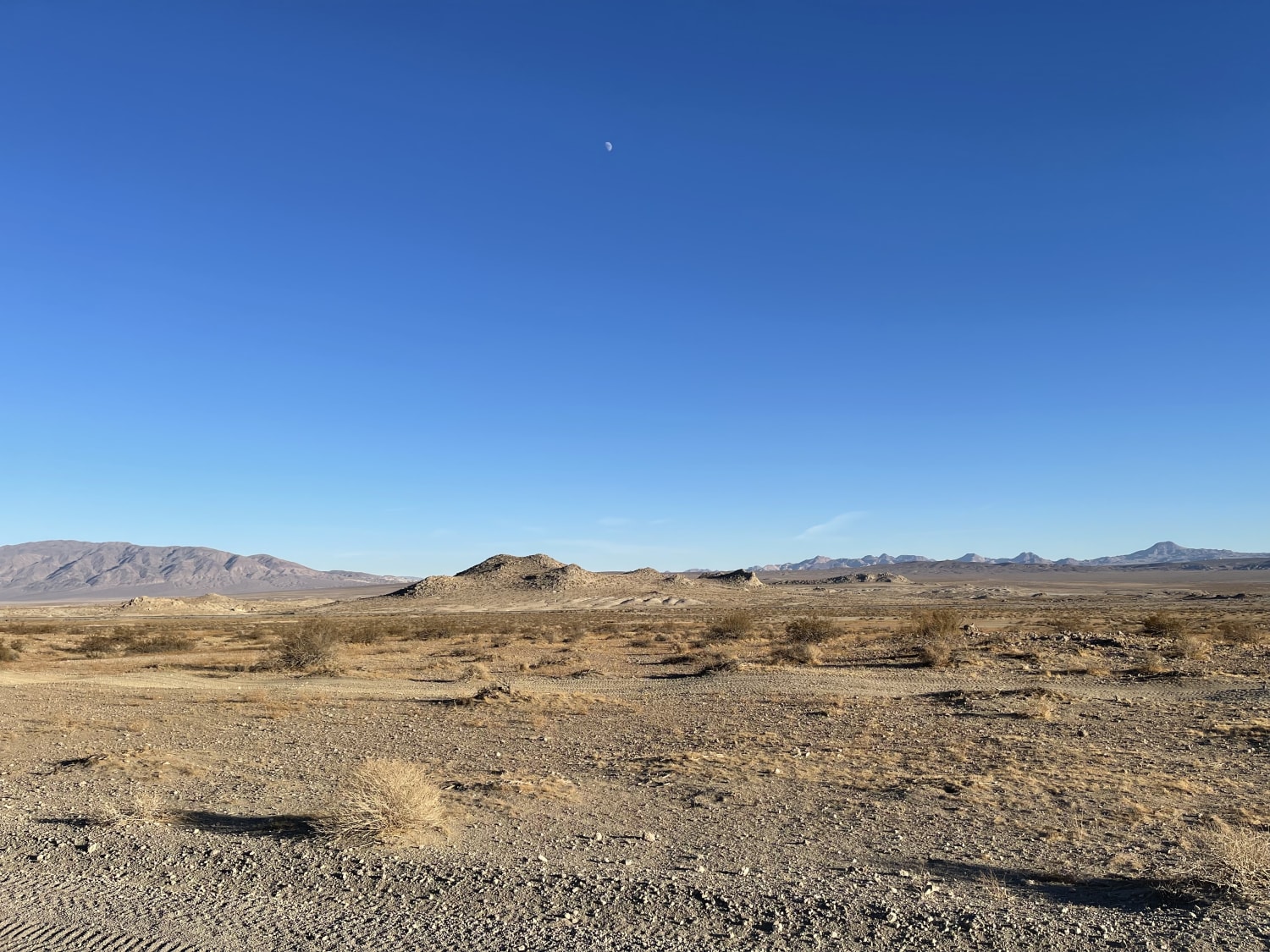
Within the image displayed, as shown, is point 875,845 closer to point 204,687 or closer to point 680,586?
point 204,687

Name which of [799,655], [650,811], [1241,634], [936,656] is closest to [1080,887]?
[650,811]

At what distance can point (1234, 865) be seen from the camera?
298 inches

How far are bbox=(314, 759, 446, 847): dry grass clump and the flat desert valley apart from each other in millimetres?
37

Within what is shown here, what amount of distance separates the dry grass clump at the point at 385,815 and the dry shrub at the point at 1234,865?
7.37 meters

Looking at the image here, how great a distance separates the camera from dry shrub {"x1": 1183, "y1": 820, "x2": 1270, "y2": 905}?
725 cm

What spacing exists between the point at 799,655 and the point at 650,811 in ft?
65.4

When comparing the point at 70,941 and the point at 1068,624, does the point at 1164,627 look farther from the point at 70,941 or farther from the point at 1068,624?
the point at 70,941

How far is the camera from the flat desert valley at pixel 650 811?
7.02 metres

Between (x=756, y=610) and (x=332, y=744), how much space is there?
58.8 metres

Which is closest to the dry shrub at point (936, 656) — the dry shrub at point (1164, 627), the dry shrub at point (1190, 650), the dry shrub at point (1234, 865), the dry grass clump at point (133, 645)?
the dry shrub at point (1190, 650)

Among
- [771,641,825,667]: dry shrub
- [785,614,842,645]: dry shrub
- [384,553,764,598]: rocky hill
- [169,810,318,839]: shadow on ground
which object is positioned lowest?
[169,810,318,839]: shadow on ground

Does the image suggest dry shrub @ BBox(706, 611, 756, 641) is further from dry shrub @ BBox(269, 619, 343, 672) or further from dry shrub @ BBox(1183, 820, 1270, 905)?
dry shrub @ BBox(1183, 820, 1270, 905)

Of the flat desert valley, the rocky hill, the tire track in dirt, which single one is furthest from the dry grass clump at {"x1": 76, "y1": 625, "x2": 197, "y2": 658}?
the rocky hill

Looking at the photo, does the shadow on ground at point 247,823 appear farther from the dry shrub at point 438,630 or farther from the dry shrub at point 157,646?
the dry shrub at point 438,630
